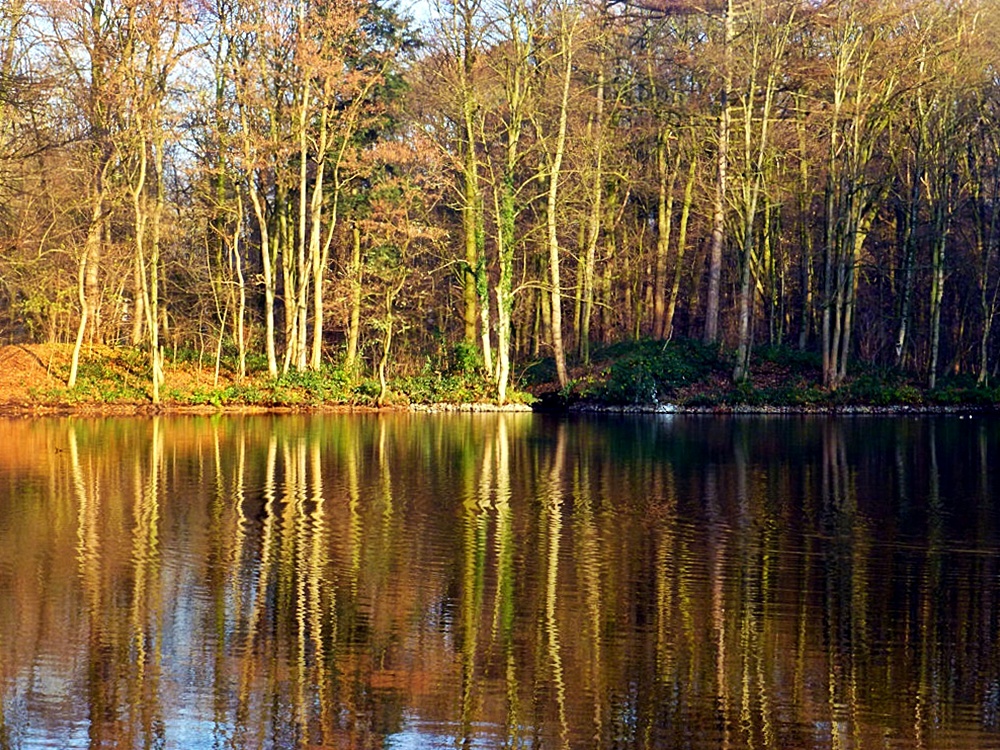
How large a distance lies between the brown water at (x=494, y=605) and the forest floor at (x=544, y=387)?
15154 mm

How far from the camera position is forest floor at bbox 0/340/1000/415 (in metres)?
37.2

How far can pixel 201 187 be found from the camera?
1631 inches

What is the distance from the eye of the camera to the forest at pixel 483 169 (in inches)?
1502

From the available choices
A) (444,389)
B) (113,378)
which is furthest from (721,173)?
(113,378)

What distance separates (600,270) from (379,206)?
12.1 m

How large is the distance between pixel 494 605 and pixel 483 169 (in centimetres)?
3458

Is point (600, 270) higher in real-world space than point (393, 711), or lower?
higher

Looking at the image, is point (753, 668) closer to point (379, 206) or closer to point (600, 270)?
point (379, 206)

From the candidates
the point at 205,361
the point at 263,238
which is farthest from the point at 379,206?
the point at 205,361

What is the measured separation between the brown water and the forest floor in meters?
15.2

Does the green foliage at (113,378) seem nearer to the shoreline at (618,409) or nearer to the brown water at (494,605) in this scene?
the shoreline at (618,409)

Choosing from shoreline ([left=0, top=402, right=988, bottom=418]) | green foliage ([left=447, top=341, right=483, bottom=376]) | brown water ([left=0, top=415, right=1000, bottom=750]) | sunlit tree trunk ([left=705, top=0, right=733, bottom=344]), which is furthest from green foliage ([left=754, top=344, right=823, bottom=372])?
brown water ([left=0, top=415, right=1000, bottom=750])

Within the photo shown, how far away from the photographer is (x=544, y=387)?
4200cm

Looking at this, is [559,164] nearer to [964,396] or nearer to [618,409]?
[618,409]
